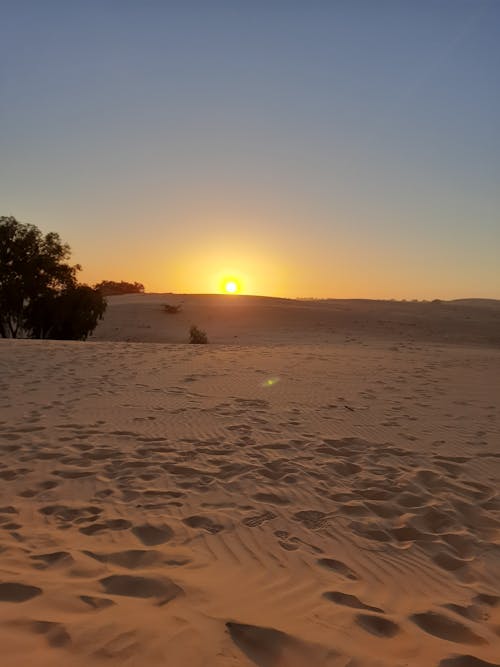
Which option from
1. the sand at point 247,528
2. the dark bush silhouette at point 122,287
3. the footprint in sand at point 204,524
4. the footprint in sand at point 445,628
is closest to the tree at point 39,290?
the sand at point 247,528

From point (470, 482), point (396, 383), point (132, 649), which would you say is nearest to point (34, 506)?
point (132, 649)

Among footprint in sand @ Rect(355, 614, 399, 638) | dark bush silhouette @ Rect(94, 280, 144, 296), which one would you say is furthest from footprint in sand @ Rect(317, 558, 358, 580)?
dark bush silhouette @ Rect(94, 280, 144, 296)

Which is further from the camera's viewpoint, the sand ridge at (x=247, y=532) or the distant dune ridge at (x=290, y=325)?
the distant dune ridge at (x=290, y=325)

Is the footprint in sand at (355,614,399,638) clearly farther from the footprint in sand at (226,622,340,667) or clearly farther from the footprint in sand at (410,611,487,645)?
the footprint in sand at (226,622,340,667)

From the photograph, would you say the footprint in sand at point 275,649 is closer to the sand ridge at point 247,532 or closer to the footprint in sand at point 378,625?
the sand ridge at point 247,532

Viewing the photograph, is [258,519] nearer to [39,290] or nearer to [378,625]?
[378,625]

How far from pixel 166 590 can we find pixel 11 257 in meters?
22.6

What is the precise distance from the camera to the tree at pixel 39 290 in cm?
2275

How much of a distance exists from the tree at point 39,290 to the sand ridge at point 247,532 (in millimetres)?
15833

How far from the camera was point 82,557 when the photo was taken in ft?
11.0

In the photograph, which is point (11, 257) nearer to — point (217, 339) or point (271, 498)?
point (217, 339)

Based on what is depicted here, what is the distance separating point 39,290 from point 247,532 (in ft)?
70.9

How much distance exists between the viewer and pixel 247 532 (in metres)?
3.89

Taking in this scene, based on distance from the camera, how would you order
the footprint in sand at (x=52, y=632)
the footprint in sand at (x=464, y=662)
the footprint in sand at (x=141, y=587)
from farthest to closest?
the footprint in sand at (x=141, y=587), the footprint in sand at (x=464, y=662), the footprint in sand at (x=52, y=632)
